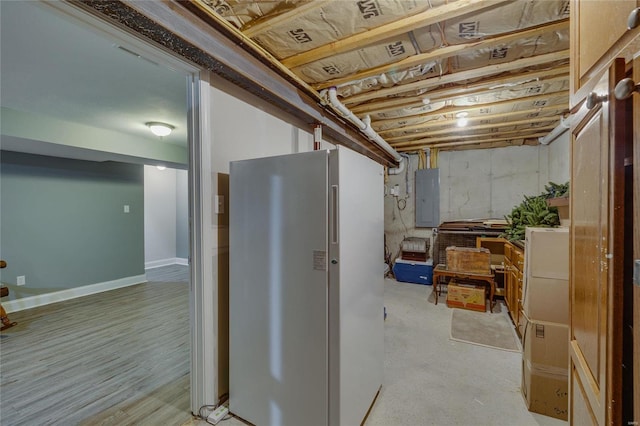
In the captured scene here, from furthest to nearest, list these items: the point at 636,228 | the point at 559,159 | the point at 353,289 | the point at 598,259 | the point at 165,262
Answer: the point at 165,262, the point at 559,159, the point at 353,289, the point at 598,259, the point at 636,228

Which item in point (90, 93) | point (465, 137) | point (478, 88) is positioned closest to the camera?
point (478, 88)

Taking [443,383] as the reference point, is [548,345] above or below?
above

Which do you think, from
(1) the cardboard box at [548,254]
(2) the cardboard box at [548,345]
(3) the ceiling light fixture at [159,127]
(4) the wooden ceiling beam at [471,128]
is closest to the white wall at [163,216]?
(3) the ceiling light fixture at [159,127]

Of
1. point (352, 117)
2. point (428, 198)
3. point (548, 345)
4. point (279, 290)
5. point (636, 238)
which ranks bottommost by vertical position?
point (548, 345)

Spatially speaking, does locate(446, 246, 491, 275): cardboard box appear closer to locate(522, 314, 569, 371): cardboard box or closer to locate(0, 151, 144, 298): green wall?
locate(522, 314, 569, 371): cardboard box

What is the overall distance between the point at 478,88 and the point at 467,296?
2587 mm

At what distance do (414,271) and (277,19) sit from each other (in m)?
4.33

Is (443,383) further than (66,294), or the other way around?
(66,294)

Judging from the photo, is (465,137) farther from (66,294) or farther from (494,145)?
(66,294)

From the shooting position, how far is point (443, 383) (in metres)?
2.02

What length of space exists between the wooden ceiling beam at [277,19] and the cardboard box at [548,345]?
239cm

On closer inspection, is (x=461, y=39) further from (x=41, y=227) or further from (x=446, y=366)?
(x=41, y=227)

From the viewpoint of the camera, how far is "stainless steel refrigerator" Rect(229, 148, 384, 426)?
4.49 feet

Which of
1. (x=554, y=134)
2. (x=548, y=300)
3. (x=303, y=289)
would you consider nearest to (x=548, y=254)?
(x=548, y=300)
